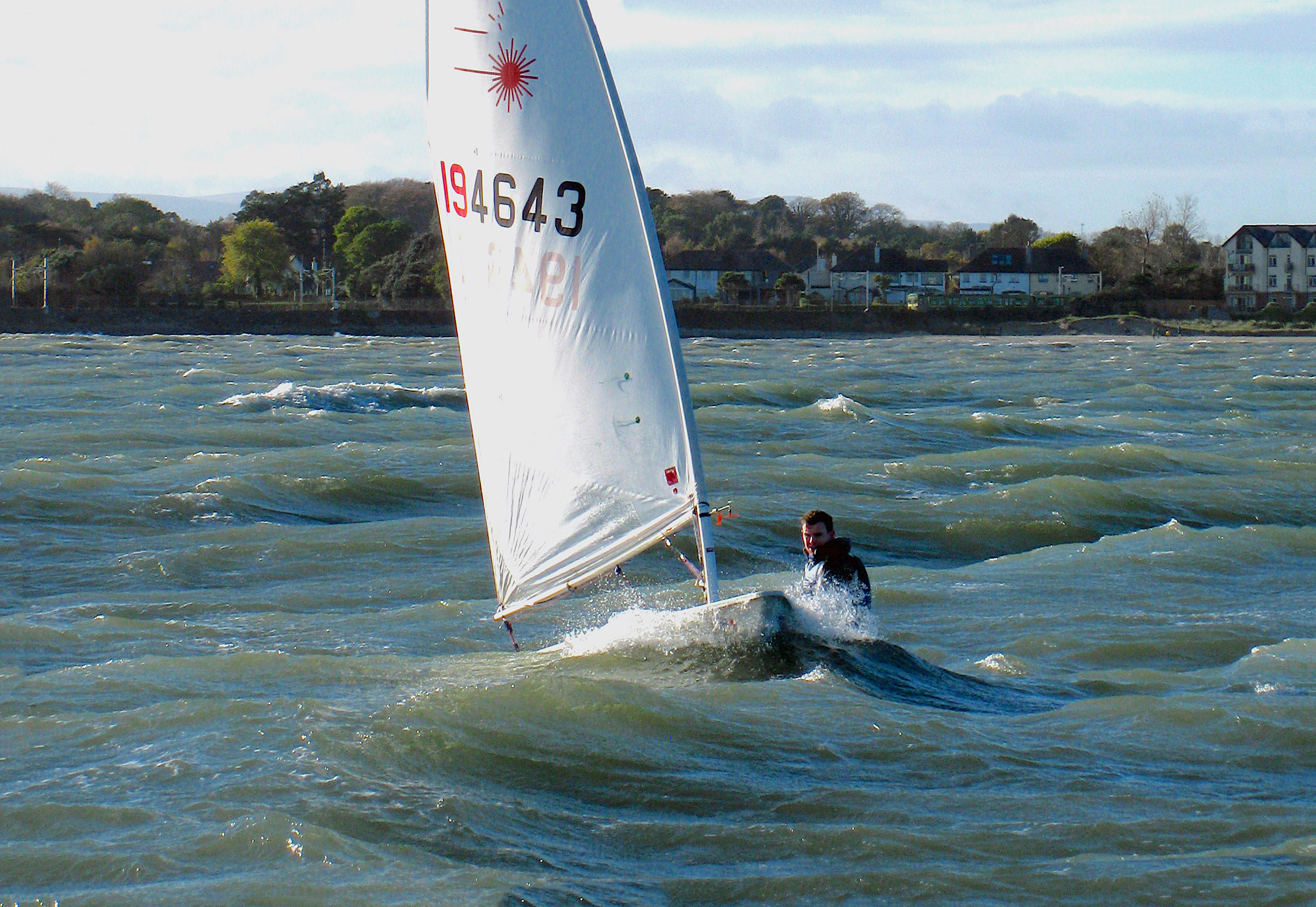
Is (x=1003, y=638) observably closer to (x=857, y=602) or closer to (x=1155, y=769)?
(x=857, y=602)

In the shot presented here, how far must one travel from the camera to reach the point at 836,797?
21.6 ft

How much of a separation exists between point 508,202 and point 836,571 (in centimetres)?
294

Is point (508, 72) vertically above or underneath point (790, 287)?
underneath

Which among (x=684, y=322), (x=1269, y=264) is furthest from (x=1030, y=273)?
(x=684, y=322)

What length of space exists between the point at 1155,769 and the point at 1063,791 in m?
0.74

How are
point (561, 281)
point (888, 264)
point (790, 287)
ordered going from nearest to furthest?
1. point (561, 281)
2. point (790, 287)
3. point (888, 264)

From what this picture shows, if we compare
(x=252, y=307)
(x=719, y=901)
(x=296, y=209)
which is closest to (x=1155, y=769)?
(x=719, y=901)

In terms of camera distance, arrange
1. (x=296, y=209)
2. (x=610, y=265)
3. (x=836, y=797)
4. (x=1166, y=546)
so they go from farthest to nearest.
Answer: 1. (x=296, y=209)
2. (x=1166, y=546)
3. (x=610, y=265)
4. (x=836, y=797)

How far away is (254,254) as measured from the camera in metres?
90.8

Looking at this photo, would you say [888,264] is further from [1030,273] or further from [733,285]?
[733,285]

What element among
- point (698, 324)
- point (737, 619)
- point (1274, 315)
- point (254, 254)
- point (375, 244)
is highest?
point (375, 244)

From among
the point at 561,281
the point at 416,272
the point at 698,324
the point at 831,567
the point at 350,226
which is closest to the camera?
the point at 561,281

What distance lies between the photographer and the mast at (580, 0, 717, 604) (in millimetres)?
6773

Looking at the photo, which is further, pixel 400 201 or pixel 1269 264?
pixel 400 201
